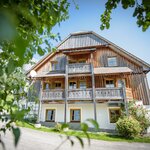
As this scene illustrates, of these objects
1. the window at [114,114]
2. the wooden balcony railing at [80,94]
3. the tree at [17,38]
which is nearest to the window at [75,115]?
the wooden balcony railing at [80,94]

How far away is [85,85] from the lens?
19375 millimetres

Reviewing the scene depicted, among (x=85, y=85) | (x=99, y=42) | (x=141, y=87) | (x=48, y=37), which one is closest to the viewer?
(x=48, y=37)

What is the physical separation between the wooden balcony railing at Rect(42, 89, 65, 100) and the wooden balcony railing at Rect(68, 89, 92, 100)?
1.04 metres

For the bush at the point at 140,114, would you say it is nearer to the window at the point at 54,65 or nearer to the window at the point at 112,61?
the window at the point at 112,61

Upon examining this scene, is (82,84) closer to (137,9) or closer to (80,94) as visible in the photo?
(80,94)

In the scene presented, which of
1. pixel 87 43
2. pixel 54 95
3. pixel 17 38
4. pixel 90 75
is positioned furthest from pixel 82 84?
pixel 17 38

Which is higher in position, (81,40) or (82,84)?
(81,40)

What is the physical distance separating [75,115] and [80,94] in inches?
125

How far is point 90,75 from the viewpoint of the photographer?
703 inches

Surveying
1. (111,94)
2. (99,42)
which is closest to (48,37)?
(111,94)

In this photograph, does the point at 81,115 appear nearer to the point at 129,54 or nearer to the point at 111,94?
the point at 111,94

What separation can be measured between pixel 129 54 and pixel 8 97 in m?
18.6

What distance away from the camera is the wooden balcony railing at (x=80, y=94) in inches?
671

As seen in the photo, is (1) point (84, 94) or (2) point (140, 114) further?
(1) point (84, 94)
